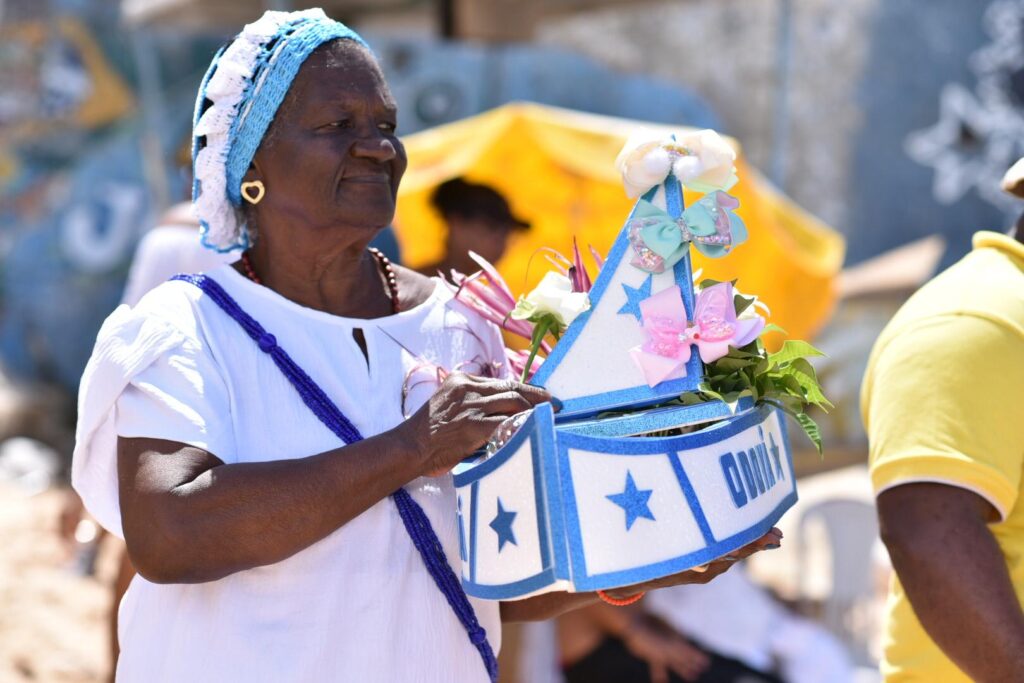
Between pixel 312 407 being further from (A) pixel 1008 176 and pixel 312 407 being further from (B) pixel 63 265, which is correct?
(B) pixel 63 265

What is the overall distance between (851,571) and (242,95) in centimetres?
493

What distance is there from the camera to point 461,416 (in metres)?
1.79

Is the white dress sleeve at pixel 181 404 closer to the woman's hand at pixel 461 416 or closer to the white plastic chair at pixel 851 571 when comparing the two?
the woman's hand at pixel 461 416

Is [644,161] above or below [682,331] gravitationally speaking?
above

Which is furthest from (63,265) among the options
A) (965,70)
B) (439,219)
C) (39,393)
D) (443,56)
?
(965,70)

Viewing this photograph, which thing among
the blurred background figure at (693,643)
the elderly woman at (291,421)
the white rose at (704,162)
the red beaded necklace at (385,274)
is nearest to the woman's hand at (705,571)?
the elderly woman at (291,421)

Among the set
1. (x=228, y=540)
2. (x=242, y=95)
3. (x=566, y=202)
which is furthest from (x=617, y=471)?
(x=566, y=202)

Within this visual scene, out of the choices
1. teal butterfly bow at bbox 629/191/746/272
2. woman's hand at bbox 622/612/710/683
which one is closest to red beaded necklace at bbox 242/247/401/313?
teal butterfly bow at bbox 629/191/746/272

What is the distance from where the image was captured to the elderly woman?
1.79m

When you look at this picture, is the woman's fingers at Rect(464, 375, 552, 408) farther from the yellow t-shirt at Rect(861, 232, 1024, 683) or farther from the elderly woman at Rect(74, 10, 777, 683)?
the yellow t-shirt at Rect(861, 232, 1024, 683)

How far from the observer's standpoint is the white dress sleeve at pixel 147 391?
1815 millimetres

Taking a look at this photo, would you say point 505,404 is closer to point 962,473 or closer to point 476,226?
point 962,473

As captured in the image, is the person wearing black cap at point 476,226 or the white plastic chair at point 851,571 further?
the white plastic chair at point 851,571

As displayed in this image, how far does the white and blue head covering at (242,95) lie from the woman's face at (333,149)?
22 millimetres
